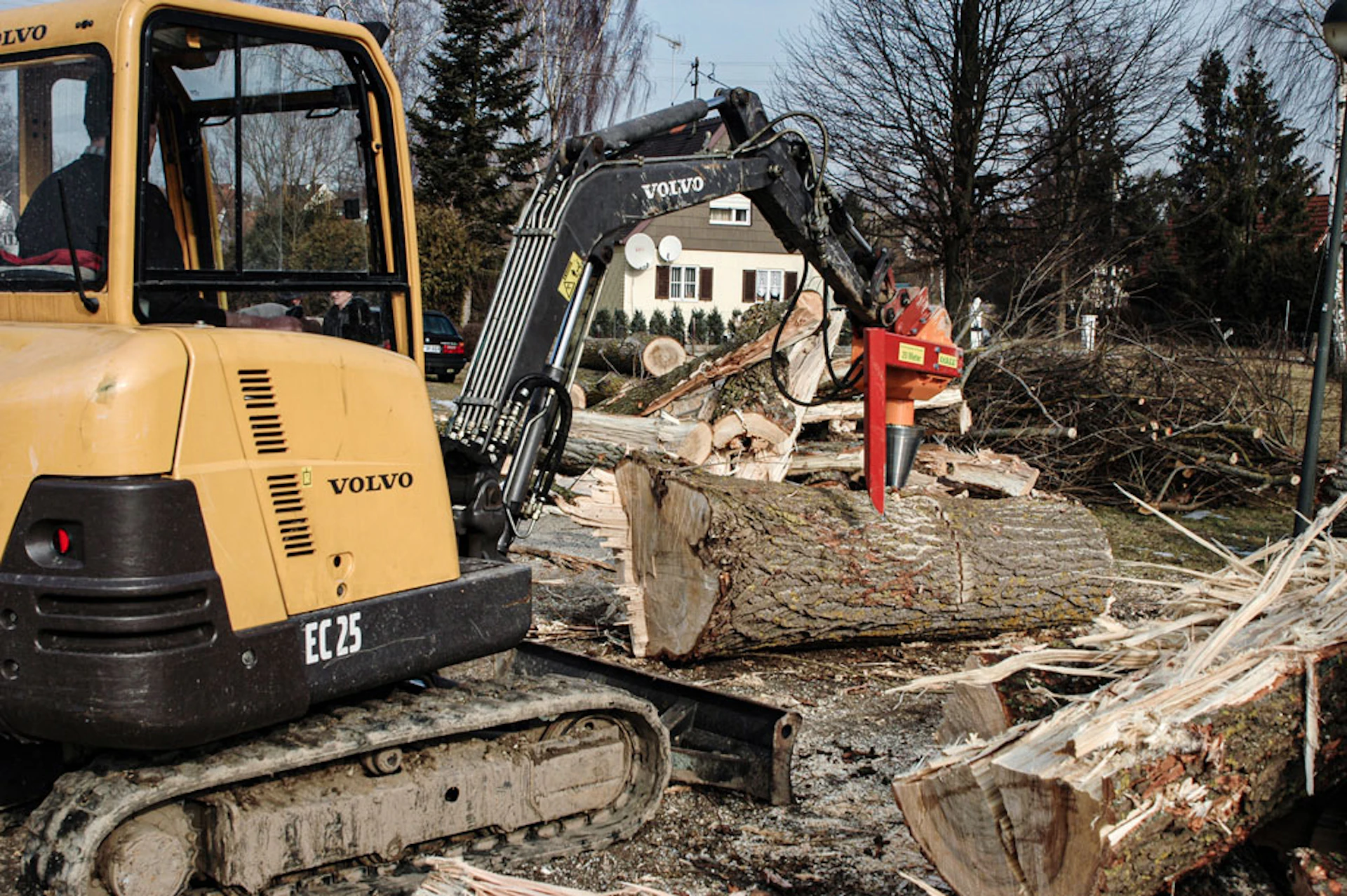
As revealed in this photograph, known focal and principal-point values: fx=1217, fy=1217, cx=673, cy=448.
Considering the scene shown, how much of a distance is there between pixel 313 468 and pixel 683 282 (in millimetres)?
37830

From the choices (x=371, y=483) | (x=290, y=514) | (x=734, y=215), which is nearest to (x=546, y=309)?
(x=371, y=483)

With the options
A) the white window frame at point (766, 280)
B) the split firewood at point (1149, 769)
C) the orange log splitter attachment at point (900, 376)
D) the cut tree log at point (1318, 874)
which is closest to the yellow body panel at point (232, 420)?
the split firewood at point (1149, 769)

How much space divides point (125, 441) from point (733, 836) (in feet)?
7.94

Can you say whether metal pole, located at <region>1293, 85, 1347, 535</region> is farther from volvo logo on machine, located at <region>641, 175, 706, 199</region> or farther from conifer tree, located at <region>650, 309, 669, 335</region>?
conifer tree, located at <region>650, 309, 669, 335</region>

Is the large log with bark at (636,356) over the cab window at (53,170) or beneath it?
beneath

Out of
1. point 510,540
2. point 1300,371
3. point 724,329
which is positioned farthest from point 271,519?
point 724,329

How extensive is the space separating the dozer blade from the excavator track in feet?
1.09

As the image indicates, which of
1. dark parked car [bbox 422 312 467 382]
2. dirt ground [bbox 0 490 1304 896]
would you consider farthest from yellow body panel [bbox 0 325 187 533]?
dark parked car [bbox 422 312 467 382]

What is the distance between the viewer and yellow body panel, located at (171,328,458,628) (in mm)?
3260

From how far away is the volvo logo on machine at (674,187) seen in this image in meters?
5.22

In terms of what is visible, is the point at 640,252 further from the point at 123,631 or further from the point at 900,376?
the point at 123,631

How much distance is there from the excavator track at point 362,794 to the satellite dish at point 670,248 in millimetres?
35608

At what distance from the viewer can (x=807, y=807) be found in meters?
4.50

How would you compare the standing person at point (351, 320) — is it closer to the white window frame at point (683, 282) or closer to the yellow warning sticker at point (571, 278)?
the yellow warning sticker at point (571, 278)
